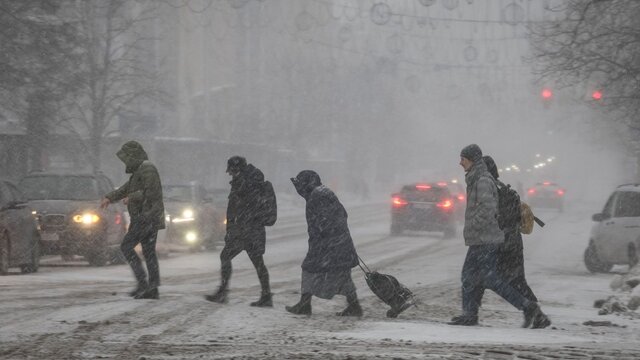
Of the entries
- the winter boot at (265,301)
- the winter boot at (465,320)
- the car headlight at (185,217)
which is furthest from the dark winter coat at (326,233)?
the car headlight at (185,217)

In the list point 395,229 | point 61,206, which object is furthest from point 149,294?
point 395,229

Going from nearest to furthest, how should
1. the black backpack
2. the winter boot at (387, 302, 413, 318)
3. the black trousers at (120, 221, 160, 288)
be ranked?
1. the black backpack
2. the winter boot at (387, 302, 413, 318)
3. the black trousers at (120, 221, 160, 288)

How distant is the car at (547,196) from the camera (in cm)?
6009

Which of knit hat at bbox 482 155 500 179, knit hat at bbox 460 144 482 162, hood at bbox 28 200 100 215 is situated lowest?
hood at bbox 28 200 100 215

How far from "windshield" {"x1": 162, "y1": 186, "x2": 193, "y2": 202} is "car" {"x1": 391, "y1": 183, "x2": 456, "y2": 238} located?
8.04m

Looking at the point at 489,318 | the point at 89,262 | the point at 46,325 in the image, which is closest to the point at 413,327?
the point at 489,318

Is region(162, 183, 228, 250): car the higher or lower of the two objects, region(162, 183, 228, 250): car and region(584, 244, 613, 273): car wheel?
the higher

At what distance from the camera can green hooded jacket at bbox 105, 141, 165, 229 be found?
1240 centimetres

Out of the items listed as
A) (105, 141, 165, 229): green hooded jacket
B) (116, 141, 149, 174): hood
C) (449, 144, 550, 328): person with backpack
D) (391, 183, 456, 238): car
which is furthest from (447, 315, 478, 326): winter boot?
(391, 183, 456, 238): car

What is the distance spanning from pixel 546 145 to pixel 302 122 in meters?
84.6

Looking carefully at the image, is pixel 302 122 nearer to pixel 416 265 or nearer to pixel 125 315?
pixel 416 265

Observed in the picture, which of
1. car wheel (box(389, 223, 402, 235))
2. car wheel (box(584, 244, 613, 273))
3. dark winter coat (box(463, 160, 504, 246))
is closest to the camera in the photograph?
dark winter coat (box(463, 160, 504, 246))

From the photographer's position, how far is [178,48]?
75.8 meters

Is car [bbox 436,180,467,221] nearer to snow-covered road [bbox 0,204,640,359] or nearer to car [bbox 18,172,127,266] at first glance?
car [bbox 18,172,127,266]
